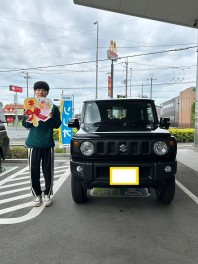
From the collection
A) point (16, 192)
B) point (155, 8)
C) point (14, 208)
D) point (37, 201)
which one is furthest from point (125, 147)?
point (155, 8)

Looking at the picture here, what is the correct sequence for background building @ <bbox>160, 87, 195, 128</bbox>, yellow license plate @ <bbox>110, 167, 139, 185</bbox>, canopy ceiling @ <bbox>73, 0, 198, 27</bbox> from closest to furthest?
1. yellow license plate @ <bbox>110, 167, 139, 185</bbox>
2. canopy ceiling @ <bbox>73, 0, 198, 27</bbox>
3. background building @ <bbox>160, 87, 195, 128</bbox>

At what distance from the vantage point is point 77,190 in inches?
178

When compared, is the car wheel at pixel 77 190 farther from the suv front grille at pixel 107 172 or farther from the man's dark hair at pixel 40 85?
the man's dark hair at pixel 40 85

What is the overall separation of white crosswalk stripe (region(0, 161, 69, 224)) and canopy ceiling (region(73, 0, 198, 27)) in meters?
6.31

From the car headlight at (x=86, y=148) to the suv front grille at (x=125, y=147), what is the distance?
11cm

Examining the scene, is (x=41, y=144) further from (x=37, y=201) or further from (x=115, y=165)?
(x=115, y=165)

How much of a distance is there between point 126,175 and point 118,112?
1.51 metres

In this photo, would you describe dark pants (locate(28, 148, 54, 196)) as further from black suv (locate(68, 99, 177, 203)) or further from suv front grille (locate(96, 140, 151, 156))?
suv front grille (locate(96, 140, 151, 156))

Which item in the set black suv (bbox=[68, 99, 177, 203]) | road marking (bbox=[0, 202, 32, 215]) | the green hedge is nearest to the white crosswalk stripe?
road marking (bbox=[0, 202, 32, 215])

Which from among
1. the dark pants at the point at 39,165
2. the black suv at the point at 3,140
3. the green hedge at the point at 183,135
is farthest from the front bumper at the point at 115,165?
the green hedge at the point at 183,135

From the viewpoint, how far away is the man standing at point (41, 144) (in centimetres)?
442

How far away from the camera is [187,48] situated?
750 inches

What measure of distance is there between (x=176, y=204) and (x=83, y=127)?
6.59ft

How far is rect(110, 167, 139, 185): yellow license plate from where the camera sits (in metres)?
4.04
